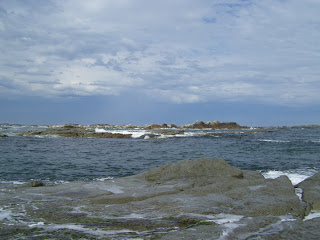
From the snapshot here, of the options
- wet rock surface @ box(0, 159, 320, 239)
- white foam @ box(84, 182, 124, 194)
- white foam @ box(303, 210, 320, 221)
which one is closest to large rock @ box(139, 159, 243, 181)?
wet rock surface @ box(0, 159, 320, 239)

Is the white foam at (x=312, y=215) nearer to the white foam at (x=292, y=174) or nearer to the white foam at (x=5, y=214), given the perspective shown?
the white foam at (x=5, y=214)

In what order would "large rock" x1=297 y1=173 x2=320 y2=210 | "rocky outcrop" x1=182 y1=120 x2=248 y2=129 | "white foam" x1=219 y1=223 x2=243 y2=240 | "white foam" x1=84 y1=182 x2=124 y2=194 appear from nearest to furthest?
1. "white foam" x1=219 y1=223 x2=243 y2=240
2. "large rock" x1=297 y1=173 x2=320 y2=210
3. "white foam" x1=84 y1=182 x2=124 y2=194
4. "rocky outcrop" x1=182 y1=120 x2=248 y2=129

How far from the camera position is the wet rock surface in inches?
192

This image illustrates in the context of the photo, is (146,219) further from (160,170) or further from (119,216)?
(160,170)

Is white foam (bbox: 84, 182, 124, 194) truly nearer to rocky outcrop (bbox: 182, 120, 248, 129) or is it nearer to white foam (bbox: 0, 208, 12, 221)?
white foam (bbox: 0, 208, 12, 221)

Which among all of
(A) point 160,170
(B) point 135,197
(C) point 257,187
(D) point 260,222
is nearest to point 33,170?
(A) point 160,170

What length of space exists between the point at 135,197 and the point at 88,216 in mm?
1777

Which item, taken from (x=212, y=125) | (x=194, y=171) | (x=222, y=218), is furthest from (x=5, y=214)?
(x=212, y=125)

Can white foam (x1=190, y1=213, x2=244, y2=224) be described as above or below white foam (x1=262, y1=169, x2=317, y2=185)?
above

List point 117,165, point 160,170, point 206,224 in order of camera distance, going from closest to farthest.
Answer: point 206,224, point 160,170, point 117,165

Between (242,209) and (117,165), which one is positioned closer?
(242,209)

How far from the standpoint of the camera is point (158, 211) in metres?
6.13

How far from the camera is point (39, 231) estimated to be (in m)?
5.04

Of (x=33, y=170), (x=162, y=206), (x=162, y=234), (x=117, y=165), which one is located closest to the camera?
(x=162, y=234)
